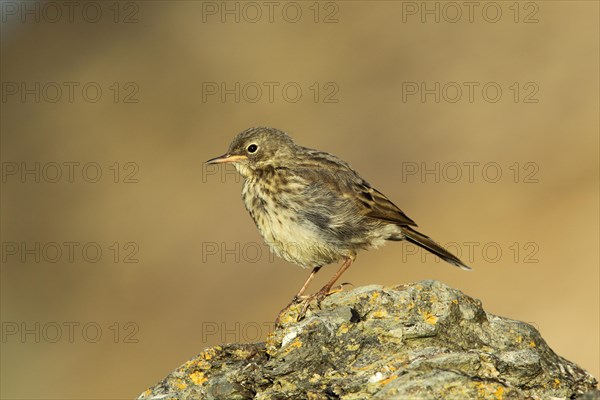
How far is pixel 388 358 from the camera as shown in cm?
618

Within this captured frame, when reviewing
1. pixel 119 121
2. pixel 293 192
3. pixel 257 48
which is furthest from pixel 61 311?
pixel 293 192

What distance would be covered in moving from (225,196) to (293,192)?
22.1 m

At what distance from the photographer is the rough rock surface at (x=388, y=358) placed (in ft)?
19.2

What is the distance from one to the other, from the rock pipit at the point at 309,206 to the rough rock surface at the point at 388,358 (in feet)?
6.59

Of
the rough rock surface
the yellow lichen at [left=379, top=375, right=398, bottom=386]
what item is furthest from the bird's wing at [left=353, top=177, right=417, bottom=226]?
the yellow lichen at [left=379, top=375, right=398, bottom=386]

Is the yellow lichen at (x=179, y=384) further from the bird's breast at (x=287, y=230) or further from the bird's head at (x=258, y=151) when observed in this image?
the bird's head at (x=258, y=151)

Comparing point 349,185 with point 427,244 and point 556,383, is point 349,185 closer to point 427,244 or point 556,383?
point 427,244

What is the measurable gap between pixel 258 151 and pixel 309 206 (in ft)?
3.21

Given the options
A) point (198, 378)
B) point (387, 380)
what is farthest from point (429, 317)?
point (198, 378)

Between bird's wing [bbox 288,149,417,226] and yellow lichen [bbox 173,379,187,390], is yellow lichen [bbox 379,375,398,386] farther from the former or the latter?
bird's wing [bbox 288,149,417,226]

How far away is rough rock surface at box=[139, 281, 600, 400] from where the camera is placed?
5844 mm

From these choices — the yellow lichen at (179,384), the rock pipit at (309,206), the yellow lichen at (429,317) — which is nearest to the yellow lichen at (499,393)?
the yellow lichen at (429,317)

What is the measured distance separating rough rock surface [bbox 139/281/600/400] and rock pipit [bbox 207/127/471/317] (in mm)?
2008

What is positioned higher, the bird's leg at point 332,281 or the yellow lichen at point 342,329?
the bird's leg at point 332,281
